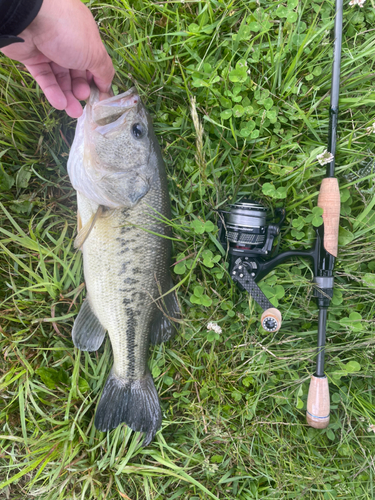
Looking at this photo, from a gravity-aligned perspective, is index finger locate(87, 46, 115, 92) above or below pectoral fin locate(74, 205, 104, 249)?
above

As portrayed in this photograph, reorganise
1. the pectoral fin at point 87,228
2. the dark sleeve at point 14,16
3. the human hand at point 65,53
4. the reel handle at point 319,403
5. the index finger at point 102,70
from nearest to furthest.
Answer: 1. the dark sleeve at point 14,16
2. the human hand at point 65,53
3. the index finger at point 102,70
4. the pectoral fin at point 87,228
5. the reel handle at point 319,403

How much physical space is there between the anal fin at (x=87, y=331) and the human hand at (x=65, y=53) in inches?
48.7

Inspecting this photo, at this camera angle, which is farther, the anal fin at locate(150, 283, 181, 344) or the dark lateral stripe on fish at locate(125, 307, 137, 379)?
the anal fin at locate(150, 283, 181, 344)

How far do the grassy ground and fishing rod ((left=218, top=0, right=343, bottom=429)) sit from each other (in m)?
0.11

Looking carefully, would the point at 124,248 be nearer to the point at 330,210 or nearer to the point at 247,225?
the point at 247,225

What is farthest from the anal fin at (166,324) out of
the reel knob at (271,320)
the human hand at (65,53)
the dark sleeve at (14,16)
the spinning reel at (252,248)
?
the dark sleeve at (14,16)

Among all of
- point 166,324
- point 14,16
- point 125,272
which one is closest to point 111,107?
point 14,16

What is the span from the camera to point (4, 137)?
6.13 ft

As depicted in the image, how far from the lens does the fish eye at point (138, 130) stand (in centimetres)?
162

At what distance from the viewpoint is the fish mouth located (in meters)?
1.55

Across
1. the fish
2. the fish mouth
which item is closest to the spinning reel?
the fish

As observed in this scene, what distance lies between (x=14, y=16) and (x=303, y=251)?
6.18ft

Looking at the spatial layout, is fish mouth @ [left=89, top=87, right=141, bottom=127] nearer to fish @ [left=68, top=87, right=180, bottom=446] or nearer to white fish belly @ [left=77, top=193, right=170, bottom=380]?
fish @ [left=68, top=87, right=180, bottom=446]

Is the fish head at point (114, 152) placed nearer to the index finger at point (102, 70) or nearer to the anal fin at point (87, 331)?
the index finger at point (102, 70)
